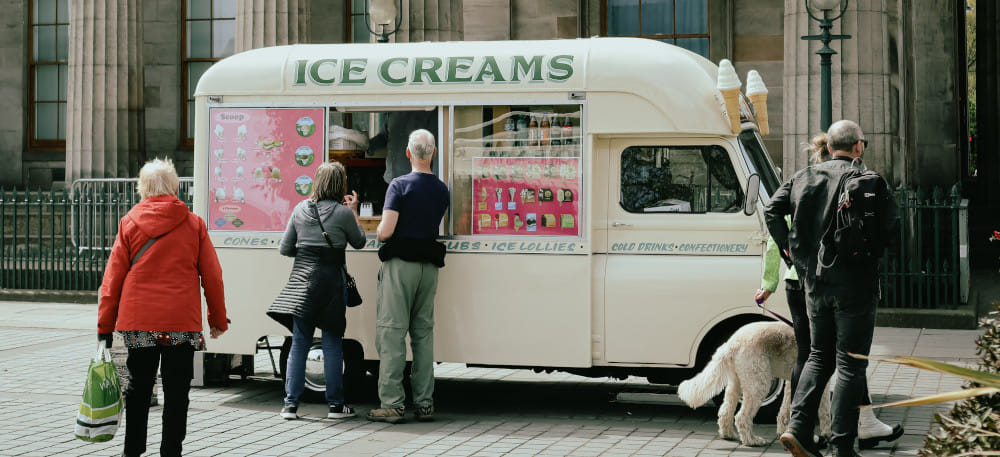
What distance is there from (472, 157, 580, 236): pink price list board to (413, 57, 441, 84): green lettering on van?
0.66m

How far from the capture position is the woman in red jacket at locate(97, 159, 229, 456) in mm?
6332

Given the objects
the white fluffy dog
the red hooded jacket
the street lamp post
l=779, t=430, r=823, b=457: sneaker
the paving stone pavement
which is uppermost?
the street lamp post

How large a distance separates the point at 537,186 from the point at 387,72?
138 cm

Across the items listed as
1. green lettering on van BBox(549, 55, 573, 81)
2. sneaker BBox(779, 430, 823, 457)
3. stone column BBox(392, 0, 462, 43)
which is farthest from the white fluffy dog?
stone column BBox(392, 0, 462, 43)

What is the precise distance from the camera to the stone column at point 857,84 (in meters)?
14.8

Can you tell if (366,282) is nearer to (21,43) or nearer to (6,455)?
(6,455)

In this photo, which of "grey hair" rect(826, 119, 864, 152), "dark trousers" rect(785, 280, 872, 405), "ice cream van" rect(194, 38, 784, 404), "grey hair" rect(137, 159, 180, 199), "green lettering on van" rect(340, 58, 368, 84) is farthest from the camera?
"green lettering on van" rect(340, 58, 368, 84)

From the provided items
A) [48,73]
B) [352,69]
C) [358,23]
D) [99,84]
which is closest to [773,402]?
[352,69]

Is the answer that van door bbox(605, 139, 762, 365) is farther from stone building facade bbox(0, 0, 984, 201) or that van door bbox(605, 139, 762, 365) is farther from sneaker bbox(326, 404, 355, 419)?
stone building facade bbox(0, 0, 984, 201)

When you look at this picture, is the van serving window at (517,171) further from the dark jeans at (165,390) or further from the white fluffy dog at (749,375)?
the dark jeans at (165,390)

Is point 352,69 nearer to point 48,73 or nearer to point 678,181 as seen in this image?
point 678,181

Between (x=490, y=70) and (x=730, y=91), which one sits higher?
(x=490, y=70)

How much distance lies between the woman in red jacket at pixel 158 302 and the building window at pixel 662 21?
1368cm

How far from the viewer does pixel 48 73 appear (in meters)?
24.3
